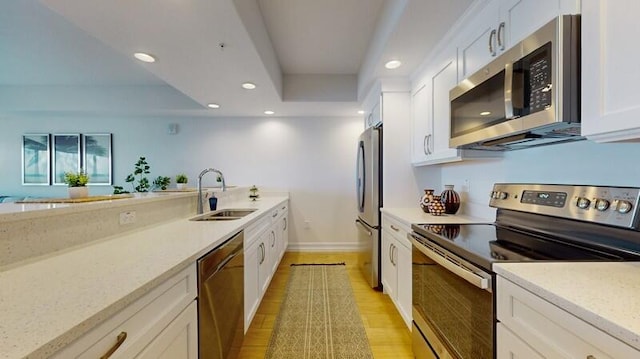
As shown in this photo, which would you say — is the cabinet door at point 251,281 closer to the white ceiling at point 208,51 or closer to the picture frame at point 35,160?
the white ceiling at point 208,51

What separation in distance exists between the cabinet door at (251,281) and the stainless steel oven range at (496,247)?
1097 millimetres

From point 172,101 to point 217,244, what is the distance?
129 inches

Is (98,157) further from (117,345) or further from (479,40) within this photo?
(479,40)

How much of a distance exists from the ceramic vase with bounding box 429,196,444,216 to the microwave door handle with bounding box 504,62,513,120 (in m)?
1.09

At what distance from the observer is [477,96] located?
1518 mm

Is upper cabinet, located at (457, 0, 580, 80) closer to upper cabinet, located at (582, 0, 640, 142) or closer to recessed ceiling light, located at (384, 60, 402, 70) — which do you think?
upper cabinet, located at (582, 0, 640, 142)

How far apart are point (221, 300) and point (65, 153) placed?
15.7ft

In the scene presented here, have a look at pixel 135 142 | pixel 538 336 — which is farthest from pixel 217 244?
pixel 135 142

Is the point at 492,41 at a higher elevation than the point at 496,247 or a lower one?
higher

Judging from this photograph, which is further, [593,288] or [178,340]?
[178,340]

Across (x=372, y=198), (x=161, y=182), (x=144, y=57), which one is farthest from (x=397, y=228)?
(x=161, y=182)

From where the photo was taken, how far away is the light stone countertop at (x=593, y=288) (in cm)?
59

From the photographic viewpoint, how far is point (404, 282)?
204 cm

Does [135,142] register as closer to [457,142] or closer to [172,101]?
[172,101]
